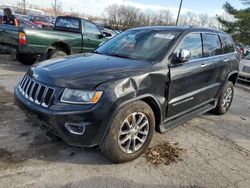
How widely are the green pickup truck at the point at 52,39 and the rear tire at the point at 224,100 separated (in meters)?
5.23

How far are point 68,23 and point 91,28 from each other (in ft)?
2.74

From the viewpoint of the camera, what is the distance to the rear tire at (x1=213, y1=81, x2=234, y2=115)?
576 centimetres

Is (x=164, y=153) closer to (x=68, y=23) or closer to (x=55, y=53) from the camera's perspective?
(x=55, y=53)

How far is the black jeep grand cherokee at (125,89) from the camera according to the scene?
318 centimetres

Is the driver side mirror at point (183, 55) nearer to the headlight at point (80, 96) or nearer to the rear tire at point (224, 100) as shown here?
the headlight at point (80, 96)

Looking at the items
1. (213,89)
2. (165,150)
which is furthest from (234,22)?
(165,150)

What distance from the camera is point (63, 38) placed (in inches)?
348

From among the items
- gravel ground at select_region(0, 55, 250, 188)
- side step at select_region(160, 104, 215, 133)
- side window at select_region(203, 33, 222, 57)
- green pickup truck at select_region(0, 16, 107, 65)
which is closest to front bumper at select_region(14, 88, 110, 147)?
gravel ground at select_region(0, 55, 250, 188)

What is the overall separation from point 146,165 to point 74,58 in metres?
1.84

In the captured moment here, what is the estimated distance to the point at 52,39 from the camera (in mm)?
8547

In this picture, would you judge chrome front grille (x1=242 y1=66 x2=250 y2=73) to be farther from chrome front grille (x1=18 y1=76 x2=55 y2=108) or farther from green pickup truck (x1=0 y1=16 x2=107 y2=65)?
chrome front grille (x1=18 y1=76 x2=55 y2=108)

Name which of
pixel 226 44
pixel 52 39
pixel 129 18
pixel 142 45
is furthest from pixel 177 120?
pixel 129 18

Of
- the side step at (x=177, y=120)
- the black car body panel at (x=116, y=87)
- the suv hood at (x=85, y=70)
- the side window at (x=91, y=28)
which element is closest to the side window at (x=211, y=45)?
the black car body panel at (x=116, y=87)

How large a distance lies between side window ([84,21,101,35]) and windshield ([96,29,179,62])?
520 centimetres
